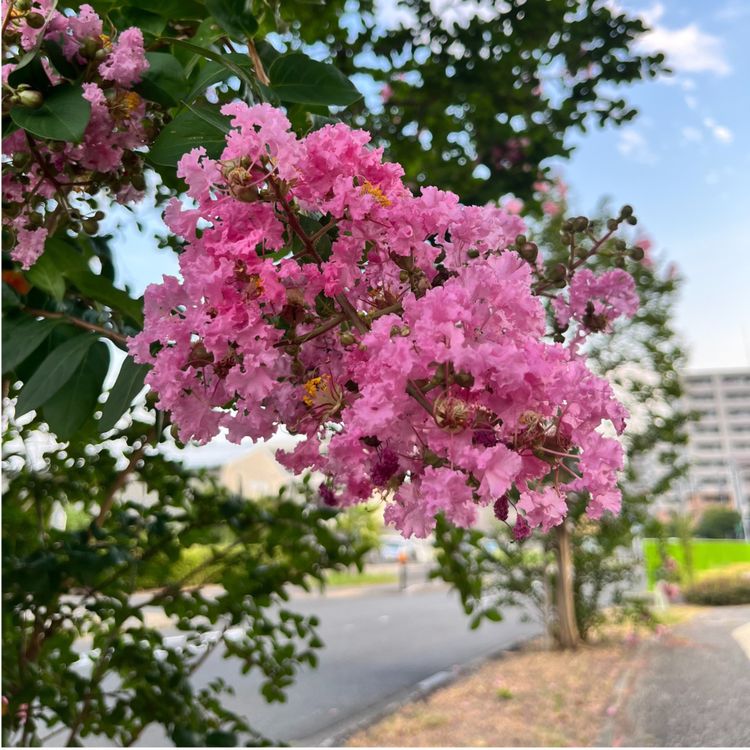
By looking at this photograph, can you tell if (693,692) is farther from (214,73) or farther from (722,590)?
(214,73)

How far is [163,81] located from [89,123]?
0.19ft

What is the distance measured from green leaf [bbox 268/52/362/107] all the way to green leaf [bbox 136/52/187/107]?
0.25 ft

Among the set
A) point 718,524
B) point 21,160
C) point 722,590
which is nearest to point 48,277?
point 21,160

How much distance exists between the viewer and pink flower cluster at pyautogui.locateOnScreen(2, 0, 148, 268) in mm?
467

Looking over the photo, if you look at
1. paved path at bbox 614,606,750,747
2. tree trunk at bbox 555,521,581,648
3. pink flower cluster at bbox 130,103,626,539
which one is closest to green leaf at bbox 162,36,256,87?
pink flower cluster at bbox 130,103,626,539

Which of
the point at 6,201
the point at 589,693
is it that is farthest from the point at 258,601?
the point at 589,693

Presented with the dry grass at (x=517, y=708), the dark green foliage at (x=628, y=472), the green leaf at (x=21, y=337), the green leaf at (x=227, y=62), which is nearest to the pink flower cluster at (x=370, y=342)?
the green leaf at (x=227, y=62)

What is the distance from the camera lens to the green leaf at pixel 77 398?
21.8 inches

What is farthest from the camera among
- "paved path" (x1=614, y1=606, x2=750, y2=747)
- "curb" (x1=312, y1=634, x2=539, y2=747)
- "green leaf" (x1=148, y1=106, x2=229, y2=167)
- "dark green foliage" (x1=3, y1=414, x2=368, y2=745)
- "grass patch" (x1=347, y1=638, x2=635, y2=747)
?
"curb" (x1=312, y1=634, x2=539, y2=747)

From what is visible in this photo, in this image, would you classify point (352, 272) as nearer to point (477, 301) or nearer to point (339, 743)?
point (477, 301)

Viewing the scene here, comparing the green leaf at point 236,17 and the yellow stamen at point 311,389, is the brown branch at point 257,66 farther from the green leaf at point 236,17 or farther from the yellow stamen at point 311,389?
the yellow stamen at point 311,389

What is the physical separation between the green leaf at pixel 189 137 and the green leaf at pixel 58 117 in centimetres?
5

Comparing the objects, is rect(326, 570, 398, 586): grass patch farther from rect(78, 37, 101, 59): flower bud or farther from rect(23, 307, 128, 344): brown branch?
rect(78, 37, 101, 59): flower bud

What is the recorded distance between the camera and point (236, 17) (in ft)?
1.58
